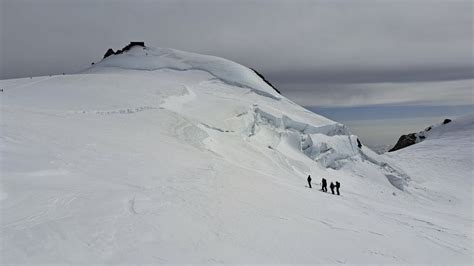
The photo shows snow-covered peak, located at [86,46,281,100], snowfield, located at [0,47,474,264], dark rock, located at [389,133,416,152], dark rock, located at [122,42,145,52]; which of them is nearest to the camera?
snowfield, located at [0,47,474,264]

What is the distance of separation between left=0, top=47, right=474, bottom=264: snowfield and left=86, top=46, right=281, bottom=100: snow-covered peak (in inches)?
396

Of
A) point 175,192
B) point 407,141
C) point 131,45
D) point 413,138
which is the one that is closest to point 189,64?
point 131,45

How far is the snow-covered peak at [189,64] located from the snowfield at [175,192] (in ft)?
33.0

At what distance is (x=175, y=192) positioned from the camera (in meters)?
11.3

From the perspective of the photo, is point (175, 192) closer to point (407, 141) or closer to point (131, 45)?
point (131, 45)

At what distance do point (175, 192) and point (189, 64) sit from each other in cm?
3787

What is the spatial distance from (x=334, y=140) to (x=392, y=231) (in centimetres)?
2485

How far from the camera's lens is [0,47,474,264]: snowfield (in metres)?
7.67

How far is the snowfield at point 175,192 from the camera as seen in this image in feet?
25.2

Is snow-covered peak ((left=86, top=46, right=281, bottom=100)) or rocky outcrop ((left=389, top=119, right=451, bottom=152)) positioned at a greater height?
snow-covered peak ((left=86, top=46, right=281, bottom=100))

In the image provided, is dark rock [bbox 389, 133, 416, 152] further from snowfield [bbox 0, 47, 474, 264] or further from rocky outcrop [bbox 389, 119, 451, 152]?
snowfield [bbox 0, 47, 474, 264]

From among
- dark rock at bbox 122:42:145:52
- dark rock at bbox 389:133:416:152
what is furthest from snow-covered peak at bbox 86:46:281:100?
dark rock at bbox 389:133:416:152

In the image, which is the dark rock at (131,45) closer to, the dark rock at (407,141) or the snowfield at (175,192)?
the snowfield at (175,192)

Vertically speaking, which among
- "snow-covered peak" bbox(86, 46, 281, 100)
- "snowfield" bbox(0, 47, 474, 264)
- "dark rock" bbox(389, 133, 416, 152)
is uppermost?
"snow-covered peak" bbox(86, 46, 281, 100)
